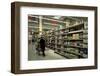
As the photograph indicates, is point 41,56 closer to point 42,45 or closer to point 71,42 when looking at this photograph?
point 42,45

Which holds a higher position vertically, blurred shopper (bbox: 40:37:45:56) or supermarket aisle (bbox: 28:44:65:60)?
blurred shopper (bbox: 40:37:45:56)

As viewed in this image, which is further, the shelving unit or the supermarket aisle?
the shelving unit

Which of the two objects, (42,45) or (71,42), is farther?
(71,42)

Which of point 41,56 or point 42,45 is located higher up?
point 42,45

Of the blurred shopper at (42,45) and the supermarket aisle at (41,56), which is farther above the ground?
the blurred shopper at (42,45)

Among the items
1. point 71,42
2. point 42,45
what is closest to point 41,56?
point 42,45

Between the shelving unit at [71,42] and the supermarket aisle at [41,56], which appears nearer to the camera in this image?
the supermarket aisle at [41,56]

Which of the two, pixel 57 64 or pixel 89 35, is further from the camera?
pixel 89 35

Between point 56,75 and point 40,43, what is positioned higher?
point 40,43

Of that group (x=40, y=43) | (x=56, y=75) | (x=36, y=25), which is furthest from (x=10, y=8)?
(x=56, y=75)

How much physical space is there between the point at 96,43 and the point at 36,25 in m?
0.73

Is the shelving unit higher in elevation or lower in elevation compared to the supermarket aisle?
higher

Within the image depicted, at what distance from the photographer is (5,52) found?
2215 mm

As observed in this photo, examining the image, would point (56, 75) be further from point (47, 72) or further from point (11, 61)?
point (11, 61)
